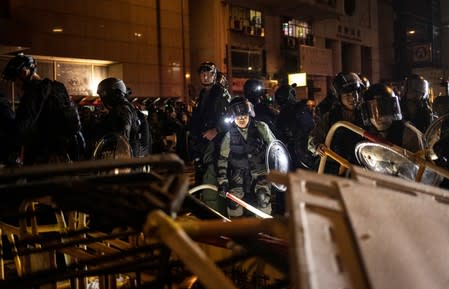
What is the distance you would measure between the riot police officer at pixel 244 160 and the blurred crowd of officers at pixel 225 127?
1 cm

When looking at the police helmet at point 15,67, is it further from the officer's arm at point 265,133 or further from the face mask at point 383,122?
the face mask at point 383,122

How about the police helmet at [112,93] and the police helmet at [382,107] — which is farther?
the police helmet at [112,93]

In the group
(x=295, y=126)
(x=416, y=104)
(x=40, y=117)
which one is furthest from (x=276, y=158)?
(x=416, y=104)

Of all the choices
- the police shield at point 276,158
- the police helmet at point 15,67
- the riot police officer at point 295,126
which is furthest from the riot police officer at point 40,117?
the riot police officer at point 295,126

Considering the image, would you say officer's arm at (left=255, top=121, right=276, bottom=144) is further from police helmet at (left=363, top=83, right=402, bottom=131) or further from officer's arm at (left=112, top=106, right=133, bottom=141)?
officer's arm at (left=112, top=106, right=133, bottom=141)

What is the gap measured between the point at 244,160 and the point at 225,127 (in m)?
0.73

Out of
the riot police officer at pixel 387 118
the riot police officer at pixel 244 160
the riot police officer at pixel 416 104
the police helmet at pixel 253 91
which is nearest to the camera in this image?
the riot police officer at pixel 387 118

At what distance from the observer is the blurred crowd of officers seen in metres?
4.98

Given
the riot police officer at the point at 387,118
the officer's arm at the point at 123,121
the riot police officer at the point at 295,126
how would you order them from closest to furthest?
the riot police officer at the point at 387,118 < the officer's arm at the point at 123,121 < the riot police officer at the point at 295,126

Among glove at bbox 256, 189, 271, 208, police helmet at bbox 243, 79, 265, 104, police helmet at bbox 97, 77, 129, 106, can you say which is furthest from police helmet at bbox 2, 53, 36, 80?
police helmet at bbox 243, 79, 265, 104

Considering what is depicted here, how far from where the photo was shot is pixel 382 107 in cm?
502

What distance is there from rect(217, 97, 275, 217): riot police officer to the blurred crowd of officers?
12 mm

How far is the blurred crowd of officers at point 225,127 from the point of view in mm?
4984

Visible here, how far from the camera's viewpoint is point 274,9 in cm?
3027
